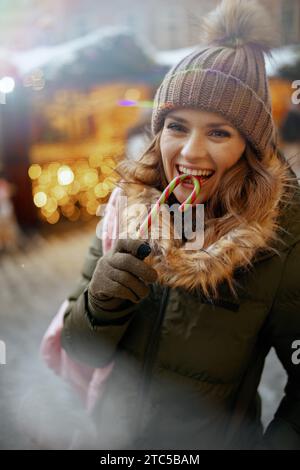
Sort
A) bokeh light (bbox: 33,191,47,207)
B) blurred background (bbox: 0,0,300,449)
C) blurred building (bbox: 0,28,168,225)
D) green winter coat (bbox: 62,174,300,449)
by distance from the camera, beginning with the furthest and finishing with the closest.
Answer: bokeh light (bbox: 33,191,47,207) → blurred building (bbox: 0,28,168,225) → blurred background (bbox: 0,0,300,449) → green winter coat (bbox: 62,174,300,449)

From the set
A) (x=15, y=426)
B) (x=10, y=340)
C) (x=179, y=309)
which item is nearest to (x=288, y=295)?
(x=179, y=309)

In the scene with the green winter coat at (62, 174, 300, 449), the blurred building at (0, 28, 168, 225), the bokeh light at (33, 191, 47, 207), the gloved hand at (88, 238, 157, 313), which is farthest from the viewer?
the bokeh light at (33, 191, 47, 207)

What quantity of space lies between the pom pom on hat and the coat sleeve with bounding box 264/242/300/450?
51cm

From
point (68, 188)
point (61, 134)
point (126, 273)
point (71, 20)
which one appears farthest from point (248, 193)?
point (61, 134)

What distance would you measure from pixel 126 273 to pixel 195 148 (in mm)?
329

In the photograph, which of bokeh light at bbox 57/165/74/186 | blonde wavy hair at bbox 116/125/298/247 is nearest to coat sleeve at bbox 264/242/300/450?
blonde wavy hair at bbox 116/125/298/247

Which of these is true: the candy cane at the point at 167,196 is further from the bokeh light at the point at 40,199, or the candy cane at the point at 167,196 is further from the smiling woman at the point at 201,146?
the bokeh light at the point at 40,199

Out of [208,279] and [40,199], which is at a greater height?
[208,279]

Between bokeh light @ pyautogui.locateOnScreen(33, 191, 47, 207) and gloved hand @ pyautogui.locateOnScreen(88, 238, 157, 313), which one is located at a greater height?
gloved hand @ pyautogui.locateOnScreen(88, 238, 157, 313)

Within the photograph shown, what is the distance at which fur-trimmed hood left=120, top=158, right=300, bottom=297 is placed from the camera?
3.10 feet

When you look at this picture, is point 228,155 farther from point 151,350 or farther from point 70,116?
point 70,116

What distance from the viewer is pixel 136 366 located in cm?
114

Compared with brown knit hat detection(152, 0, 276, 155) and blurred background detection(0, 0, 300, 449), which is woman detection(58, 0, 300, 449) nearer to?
brown knit hat detection(152, 0, 276, 155)

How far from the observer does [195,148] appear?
3.02 feet
